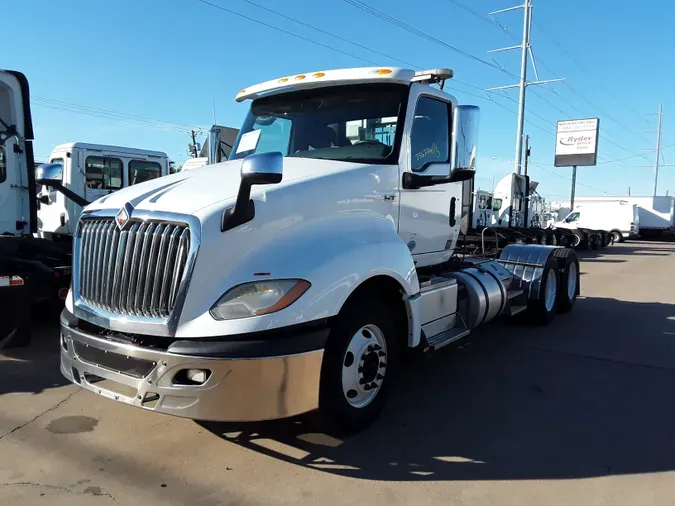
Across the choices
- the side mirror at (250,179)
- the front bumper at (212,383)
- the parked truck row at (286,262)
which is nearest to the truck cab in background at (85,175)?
the parked truck row at (286,262)

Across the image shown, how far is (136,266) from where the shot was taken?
10.6 ft

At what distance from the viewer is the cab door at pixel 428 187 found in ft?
15.0

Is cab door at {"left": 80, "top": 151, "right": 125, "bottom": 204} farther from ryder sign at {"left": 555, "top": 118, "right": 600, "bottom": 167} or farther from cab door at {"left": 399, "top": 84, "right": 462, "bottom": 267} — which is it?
ryder sign at {"left": 555, "top": 118, "right": 600, "bottom": 167}

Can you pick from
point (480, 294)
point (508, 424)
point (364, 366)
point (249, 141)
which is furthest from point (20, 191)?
point (508, 424)

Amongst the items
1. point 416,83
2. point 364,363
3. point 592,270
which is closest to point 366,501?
point 364,363

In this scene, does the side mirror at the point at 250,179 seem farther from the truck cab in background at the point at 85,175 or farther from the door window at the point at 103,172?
the door window at the point at 103,172

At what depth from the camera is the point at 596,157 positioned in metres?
41.7

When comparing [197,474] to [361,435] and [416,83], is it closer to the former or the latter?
[361,435]

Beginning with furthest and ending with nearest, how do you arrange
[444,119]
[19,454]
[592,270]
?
[592,270] → [444,119] → [19,454]

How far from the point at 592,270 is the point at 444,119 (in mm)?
14110

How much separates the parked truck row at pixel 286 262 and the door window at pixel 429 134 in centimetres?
2

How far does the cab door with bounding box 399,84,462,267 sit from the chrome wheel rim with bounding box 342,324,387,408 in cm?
111

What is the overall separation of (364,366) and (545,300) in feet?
15.7

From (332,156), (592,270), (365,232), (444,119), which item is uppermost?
(444,119)
